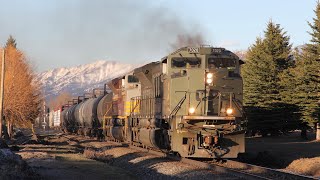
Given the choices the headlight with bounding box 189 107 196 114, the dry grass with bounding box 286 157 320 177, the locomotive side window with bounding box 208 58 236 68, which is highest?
the locomotive side window with bounding box 208 58 236 68

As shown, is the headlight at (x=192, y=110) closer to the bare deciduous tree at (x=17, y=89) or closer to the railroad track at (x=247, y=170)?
the railroad track at (x=247, y=170)

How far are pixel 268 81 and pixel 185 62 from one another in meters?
23.7

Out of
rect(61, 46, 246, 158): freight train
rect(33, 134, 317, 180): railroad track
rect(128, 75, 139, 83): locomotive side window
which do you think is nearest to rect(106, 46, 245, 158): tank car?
rect(61, 46, 246, 158): freight train

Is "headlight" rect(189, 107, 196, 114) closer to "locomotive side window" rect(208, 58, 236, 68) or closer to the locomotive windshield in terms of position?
the locomotive windshield

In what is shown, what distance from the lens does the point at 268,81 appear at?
1630 inches

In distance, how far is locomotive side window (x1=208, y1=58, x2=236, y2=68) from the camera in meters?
19.0

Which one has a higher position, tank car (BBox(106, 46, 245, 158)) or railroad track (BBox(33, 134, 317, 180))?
tank car (BBox(106, 46, 245, 158))

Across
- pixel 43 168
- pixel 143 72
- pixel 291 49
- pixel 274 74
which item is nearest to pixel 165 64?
pixel 143 72

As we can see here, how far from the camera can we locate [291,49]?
43094 mm

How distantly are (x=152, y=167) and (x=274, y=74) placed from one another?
1018 inches

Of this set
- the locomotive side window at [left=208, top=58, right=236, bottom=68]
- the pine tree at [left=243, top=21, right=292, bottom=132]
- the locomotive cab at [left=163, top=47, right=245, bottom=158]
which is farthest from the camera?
the pine tree at [left=243, top=21, right=292, bottom=132]

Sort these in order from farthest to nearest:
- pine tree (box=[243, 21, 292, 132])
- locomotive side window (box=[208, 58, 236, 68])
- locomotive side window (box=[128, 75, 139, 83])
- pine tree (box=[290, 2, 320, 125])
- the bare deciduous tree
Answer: the bare deciduous tree
pine tree (box=[243, 21, 292, 132])
pine tree (box=[290, 2, 320, 125])
locomotive side window (box=[128, 75, 139, 83])
locomotive side window (box=[208, 58, 236, 68])

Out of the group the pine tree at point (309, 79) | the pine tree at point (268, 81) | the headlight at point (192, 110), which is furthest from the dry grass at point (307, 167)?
the pine tree at point (268, 81)

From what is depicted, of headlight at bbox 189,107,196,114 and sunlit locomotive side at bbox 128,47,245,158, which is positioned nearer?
sunlit locomotive side at bbox 128,47,245,158
